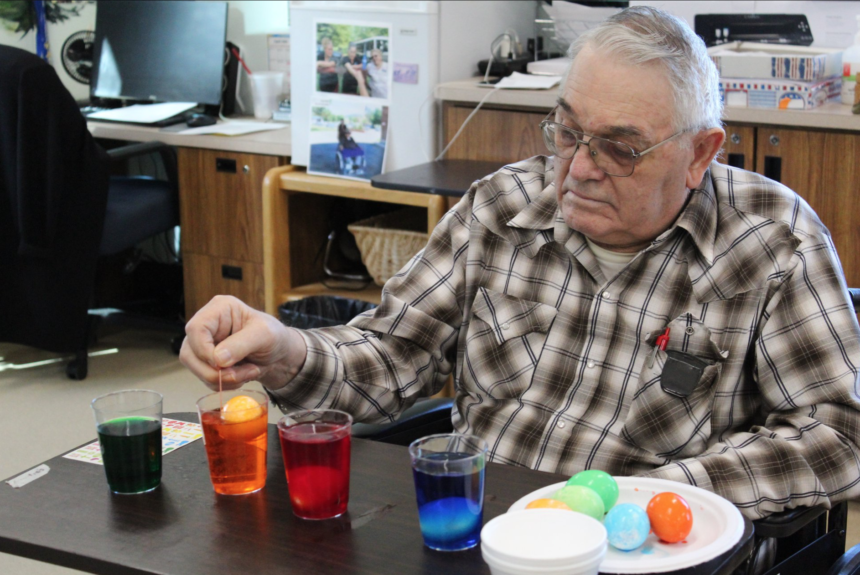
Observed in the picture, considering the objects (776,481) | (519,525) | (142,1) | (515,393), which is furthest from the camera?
(142,1)

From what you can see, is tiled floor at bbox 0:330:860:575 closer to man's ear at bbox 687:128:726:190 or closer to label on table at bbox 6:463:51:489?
man's ear at bbox 687:128:726:190

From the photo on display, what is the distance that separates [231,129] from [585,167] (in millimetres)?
2249

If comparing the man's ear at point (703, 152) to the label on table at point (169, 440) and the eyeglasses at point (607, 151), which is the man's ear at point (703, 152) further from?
the label on table at point (169, 440)

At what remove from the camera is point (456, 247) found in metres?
1.46

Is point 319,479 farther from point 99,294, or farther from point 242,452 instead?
point 99,294

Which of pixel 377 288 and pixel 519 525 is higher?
pixel 519 525

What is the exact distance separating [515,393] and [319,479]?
1.59 feet

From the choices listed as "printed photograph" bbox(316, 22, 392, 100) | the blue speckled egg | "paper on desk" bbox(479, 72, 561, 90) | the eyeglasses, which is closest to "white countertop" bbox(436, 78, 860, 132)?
"paper on desk" bbox(479, 72, 561, 90)

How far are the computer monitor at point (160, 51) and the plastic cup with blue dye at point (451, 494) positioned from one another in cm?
296

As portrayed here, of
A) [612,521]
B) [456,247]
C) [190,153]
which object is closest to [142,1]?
[190,153]

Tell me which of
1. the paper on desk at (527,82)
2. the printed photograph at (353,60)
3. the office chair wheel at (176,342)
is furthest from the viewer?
the office chair wheel at (176,342)

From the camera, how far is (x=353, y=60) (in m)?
2.86

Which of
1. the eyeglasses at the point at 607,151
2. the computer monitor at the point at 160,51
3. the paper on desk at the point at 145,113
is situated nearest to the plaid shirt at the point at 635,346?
the eyeglasses at the point at 607,151

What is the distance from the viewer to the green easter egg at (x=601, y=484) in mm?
959
